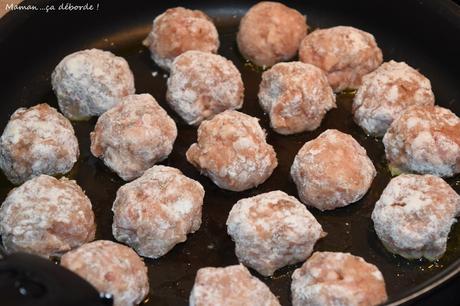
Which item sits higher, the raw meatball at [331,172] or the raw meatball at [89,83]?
the raw meatball at [331,172]

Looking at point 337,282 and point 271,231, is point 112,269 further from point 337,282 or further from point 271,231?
point 337,282

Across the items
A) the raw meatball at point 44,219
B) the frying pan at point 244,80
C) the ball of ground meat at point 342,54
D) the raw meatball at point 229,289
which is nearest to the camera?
the raw meatball at point 229,289

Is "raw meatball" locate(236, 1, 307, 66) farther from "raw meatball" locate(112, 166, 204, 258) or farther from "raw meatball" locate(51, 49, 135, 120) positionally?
"raw meatball" locate(112, 166, 204, 258)

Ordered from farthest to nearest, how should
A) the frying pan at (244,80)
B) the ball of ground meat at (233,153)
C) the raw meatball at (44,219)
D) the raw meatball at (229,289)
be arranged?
the ball of ground meat at (233,153) → the frying pan at (244,80) → the raw meatball at (44,219) → the raw meatball at (229,289)

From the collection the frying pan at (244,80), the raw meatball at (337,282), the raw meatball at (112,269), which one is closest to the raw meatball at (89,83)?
the frying pan at (244,80)

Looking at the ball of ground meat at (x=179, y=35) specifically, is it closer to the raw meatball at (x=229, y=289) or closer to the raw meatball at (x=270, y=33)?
the raw meatball at (x=270, y=33)

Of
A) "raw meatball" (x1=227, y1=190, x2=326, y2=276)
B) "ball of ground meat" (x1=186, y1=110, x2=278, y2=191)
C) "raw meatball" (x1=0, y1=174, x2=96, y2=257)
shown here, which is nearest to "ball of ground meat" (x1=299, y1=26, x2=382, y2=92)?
"ball of ground meat" (x1=186, y1=110, x2=278, y2=191)

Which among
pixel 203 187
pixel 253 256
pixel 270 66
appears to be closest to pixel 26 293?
pixel 253 256

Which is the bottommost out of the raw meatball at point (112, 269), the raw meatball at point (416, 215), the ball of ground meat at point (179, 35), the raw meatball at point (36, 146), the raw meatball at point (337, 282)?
the raw meatball at point (36, 146)
